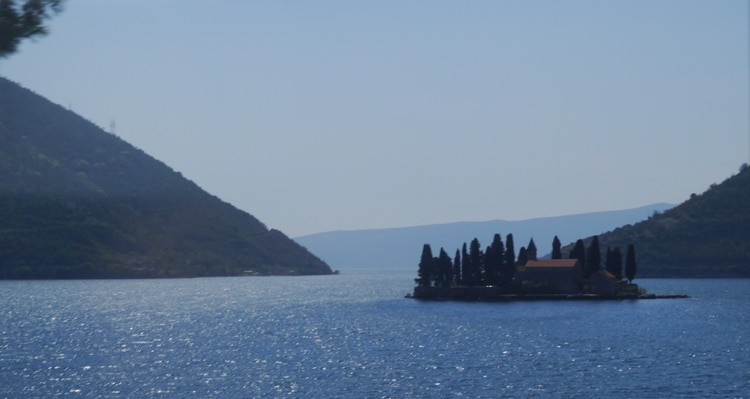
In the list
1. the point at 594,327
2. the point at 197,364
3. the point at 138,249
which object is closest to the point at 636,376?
the point at 197,364

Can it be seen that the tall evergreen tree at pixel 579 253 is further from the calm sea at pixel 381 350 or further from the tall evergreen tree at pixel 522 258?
the calm sea at pixel 381 350

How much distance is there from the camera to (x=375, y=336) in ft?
250

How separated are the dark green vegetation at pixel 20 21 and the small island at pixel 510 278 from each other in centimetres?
9324

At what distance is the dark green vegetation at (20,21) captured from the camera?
21.3 m

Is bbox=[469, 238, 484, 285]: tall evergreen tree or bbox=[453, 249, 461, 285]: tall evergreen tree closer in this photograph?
bbox=[469, 238, 484, 285]: tall evergreen tree

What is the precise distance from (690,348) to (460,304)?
46.4 meters

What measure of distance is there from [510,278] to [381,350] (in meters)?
53.1

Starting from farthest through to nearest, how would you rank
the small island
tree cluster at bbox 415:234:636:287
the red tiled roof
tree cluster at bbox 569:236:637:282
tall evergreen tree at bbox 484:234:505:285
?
tree cluster at bbox 569:236:637:282 < the red tiled roof < tree cluster at bbox 415:234:636:287 < the small island < tall evergreen tree at bbox 484:234:505:285

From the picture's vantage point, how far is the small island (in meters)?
116

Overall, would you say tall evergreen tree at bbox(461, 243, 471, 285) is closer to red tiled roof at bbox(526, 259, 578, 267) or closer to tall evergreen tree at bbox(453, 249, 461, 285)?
tall evergreen tree at bbox(453, 249, 461, 285)

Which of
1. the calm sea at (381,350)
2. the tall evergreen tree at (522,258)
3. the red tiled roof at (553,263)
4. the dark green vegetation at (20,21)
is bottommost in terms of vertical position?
the calm sea at (381,350)

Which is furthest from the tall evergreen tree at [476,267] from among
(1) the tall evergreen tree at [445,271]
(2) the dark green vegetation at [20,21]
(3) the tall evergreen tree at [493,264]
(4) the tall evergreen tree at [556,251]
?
(2) the dark green vegetation at [20,21]

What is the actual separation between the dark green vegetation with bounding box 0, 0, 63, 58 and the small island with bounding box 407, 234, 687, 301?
9324 cm

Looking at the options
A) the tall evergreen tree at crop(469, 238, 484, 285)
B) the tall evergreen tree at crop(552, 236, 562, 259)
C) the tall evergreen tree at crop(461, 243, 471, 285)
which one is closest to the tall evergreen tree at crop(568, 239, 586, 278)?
the tall evergreen tree at crop(552, 236, 562, 259)
